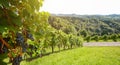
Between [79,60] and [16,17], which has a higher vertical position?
[16,17]

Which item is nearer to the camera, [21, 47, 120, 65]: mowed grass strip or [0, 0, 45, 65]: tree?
[0, 0, 45, 65]: tree

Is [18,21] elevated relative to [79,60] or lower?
elevated

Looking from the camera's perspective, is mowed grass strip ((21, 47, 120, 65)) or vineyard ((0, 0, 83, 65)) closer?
vineyard ((0, 0, 83, 65))

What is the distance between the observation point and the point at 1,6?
222cm

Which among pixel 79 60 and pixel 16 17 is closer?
pixel 16 17

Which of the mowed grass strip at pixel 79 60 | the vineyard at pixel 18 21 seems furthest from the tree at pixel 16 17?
the mowed grass strip at pixel 79 60

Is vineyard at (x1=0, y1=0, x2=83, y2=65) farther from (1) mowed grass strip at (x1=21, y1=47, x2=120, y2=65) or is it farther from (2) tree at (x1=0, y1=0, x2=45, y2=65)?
(1) mowed grass strip at (x1=21, y1=47, x2=120, y2=65)

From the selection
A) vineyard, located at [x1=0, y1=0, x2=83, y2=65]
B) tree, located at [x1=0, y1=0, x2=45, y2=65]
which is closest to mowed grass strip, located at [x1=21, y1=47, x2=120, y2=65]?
vineyard, located at [x1=0, y1=0, x2=83, y2=65]

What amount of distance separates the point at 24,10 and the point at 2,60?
2.75 feet

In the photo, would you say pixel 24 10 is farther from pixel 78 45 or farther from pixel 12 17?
pixel 78 45

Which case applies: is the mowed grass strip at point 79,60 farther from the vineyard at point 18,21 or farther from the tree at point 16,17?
the tree at point 16,17

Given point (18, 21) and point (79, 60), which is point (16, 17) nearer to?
point (18, 21)

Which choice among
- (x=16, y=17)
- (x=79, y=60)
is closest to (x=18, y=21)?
(x=16, y=17)

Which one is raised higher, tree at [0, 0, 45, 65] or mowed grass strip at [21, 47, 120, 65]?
tree at [0, 0, 45, 65]
